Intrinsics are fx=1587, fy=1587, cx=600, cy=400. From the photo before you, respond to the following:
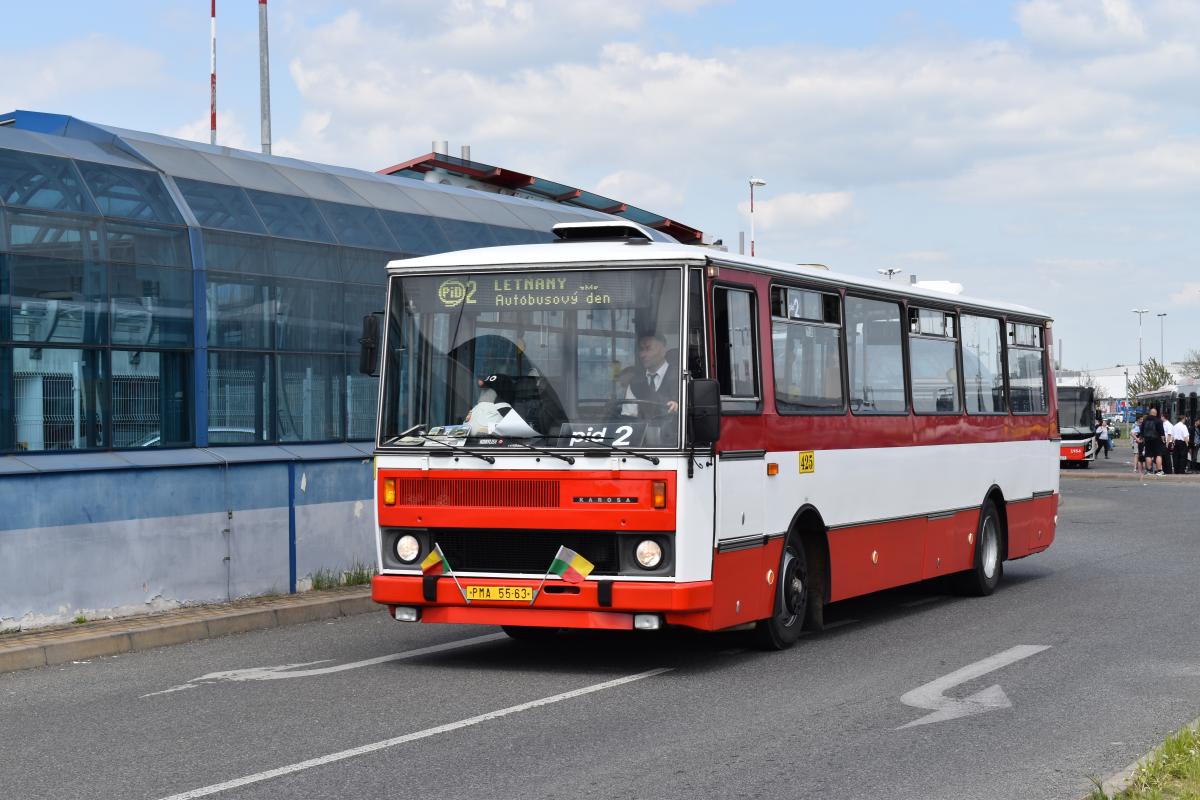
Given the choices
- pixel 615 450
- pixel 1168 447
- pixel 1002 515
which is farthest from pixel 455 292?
pixel 1168 447

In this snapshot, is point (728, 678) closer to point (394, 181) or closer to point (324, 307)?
point (324, 307)

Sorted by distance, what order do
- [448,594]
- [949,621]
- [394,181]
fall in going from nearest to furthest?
[448,594] < [949,621] < [394,181]

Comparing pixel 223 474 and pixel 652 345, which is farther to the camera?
pixel 223 474

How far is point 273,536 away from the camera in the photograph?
1486 cm

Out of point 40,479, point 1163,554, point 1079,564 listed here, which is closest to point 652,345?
point 40,479

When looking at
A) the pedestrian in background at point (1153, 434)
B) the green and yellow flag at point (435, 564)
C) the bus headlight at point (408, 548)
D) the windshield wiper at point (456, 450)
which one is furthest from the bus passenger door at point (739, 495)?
the pedestrian in background at point (1153, 434)

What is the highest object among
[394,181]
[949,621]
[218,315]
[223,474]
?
[394,181]

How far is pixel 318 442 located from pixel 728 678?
6829 mm

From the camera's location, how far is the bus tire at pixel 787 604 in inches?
448

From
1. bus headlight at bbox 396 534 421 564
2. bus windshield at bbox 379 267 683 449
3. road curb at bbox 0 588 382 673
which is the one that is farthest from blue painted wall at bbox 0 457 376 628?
bus headlight at bbox 396 534 421 564

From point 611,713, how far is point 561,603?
4.39 feet

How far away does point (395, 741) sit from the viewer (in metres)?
7.99

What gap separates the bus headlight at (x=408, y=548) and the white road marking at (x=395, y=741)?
1555 millimetres

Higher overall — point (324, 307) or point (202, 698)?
point (324, 307)
